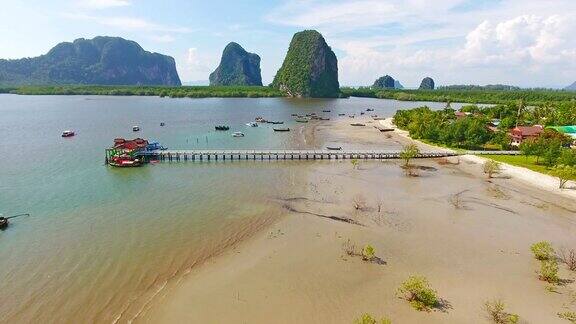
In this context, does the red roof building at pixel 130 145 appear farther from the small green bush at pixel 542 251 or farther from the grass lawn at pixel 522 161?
the grass lawn at pixel 522 161

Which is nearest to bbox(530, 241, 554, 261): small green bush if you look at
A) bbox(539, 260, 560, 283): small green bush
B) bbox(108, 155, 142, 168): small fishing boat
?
bbox(539, 260, 560, 283): small green bush

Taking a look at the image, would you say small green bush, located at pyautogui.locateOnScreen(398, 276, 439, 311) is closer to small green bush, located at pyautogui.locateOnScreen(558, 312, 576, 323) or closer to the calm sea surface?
small green bush, located at pyautogui.locateOnScreen(558, 312, 576, 323)

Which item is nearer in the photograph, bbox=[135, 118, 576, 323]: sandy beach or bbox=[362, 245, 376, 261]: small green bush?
bbox=[135, 118, 576, 323]: sandy beach

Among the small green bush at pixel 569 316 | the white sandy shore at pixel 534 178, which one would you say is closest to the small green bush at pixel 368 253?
the small green bush at pixel 569 316

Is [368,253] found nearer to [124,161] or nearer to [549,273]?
[549,273]

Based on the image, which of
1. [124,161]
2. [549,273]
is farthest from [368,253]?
[124,161]

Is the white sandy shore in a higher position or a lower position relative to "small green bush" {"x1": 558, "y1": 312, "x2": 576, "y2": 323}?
higher
